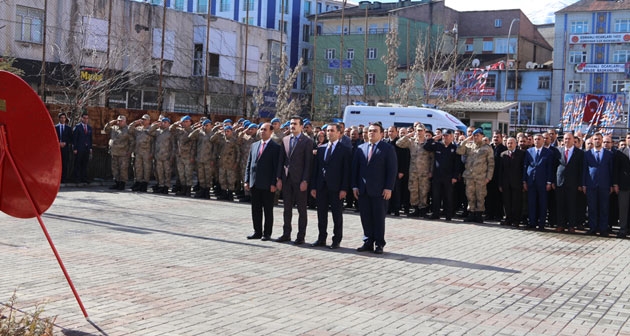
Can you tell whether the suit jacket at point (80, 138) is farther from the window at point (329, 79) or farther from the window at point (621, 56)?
the window at point (621, 56)

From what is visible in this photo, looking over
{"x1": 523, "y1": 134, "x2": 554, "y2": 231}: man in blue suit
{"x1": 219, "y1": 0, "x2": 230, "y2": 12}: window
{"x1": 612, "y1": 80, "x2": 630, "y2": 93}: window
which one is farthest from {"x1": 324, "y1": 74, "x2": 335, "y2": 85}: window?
{"x1": 523, "y1": 134, "x2": 554, "y2": 231}: man in blue suit

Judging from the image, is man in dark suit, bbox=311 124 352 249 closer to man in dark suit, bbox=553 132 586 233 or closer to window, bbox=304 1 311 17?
man in dark suit, bbox=553 132 586 233

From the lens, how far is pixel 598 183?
50.8ft

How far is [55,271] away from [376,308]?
373 centimetres

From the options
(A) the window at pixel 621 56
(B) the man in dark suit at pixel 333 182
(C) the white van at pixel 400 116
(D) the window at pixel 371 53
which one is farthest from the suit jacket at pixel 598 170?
(A) the window at pixel 621 56

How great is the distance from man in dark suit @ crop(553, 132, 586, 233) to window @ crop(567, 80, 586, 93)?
53260mm

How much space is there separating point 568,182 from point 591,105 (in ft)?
165

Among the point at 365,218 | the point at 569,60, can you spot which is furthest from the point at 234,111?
the point at 365,218

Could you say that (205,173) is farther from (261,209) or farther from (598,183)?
(598,183)

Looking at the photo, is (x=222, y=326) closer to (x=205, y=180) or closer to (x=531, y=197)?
(x=531, y=197)

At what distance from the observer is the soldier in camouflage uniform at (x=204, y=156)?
1992 cm

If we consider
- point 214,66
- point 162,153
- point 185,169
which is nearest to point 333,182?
point 185,169

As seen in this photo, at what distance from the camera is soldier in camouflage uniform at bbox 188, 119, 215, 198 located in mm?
19922

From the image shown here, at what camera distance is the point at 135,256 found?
1018 cm
